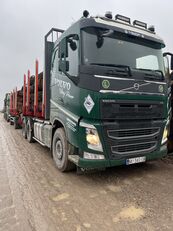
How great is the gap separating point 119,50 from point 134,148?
182cm

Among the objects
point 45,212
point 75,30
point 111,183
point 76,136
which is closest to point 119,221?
point 45,212

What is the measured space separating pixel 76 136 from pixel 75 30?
1911 mm

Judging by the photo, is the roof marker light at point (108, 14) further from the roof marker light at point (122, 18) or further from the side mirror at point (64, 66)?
the side mirror at point (64, 66)

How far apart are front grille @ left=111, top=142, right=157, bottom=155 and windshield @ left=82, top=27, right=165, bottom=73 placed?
4.71 ft

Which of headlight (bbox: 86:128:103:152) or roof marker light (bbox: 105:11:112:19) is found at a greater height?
roof marker light (bbox: 105:11:112:19)

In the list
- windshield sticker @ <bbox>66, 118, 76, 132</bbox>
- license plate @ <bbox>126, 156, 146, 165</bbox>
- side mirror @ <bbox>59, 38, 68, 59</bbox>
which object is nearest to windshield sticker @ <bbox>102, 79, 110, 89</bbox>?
windshield sticker @ <bbox>66, 118, 76, 132</bbox>

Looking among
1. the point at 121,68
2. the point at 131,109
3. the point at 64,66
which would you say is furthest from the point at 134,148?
the point at 64,66

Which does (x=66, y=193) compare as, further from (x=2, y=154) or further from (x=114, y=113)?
(x=2, y=154)

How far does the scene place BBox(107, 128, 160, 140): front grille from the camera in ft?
12.1

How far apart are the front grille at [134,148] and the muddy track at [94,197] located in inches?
23.0

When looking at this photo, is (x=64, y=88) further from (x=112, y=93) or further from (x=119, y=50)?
(x=119, y=50)

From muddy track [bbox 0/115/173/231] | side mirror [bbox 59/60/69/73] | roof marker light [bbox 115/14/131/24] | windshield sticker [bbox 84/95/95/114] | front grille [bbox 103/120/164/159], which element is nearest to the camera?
muddy track [bbox 0/115/173/231]

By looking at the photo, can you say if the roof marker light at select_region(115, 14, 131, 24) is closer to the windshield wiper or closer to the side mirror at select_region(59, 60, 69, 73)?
the windshield wiper

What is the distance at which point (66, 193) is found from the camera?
11.6 feet
